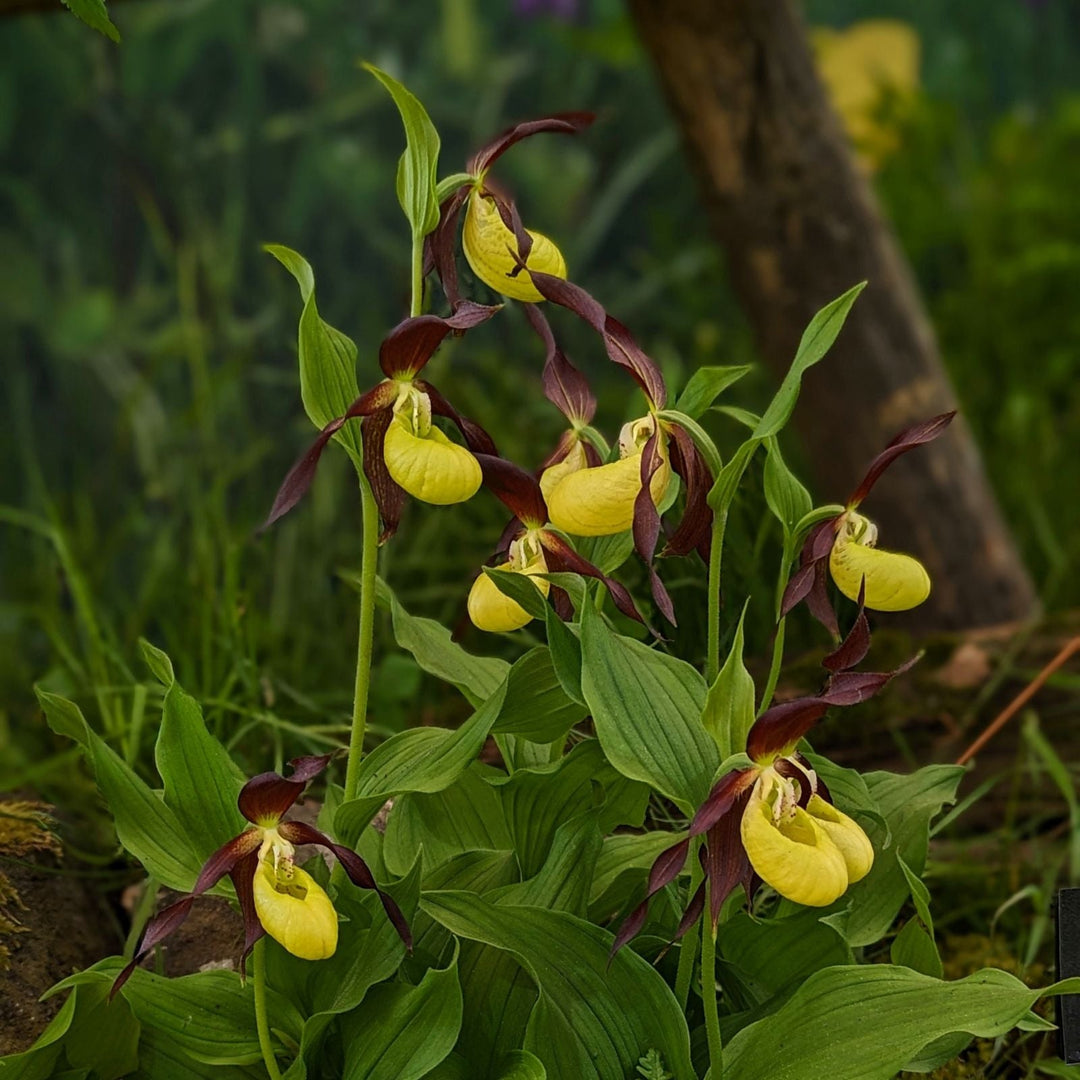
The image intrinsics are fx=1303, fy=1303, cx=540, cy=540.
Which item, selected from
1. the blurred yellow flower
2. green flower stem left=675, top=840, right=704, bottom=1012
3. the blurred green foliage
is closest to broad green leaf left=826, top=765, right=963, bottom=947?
green flower stem left=675, top=840, right=704, bottom=1012

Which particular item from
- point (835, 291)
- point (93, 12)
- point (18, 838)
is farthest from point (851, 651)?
point (835, 291)

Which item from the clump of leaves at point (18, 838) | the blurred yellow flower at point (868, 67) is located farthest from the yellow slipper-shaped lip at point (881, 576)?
the blurred yellow flower at point (868, 67)

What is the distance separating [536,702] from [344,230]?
2.03 metres

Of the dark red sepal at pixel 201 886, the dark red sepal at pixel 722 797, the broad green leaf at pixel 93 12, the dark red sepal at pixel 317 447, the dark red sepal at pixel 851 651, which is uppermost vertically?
the broad green leaf at pixel 93 12

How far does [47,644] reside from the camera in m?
1.90

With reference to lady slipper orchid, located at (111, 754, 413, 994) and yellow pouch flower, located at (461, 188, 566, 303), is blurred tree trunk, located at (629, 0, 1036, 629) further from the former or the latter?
lady slipper orchid, located at (111, 754, 413, 994)

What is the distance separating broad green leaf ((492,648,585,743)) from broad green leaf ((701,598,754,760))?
0.23ft

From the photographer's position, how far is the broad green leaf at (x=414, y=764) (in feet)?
2.09

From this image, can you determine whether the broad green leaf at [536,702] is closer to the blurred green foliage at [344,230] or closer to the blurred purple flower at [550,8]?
the blurred green foliage at [344,230]

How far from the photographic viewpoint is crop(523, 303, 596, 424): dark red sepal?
688mm

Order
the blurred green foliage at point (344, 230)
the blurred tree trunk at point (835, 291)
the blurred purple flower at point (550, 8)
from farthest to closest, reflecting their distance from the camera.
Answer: the blurred purple flower at point (550, 8)
the blurred green foliage at point (344, 230)
the blurred tree trunk at point (835, 291)

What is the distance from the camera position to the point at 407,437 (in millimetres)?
610

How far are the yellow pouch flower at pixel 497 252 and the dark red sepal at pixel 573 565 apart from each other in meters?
0.12

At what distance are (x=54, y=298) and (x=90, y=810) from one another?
151 cm
